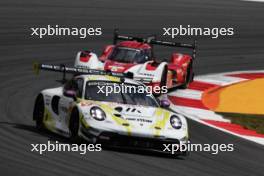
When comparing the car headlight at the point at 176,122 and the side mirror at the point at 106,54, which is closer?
the car headlight at the point at 176,122

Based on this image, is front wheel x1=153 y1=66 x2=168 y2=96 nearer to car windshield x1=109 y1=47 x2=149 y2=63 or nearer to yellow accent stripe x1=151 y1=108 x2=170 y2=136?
car windshield x1=109 y1=47 x2=149 y2=63

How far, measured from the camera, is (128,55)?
2136cm

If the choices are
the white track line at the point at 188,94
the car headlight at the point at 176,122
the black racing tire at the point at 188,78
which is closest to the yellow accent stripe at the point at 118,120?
the car headlight at the point at 176,122

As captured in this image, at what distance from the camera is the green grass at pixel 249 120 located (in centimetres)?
1686

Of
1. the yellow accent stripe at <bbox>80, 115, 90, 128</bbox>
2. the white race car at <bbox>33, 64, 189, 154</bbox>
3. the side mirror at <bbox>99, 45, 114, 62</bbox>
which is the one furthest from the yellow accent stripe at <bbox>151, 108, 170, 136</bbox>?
the side mirror at <bbox>99, 45, 114, 62</bbox>

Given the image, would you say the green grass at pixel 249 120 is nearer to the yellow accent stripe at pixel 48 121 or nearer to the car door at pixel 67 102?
the car door at pixel 67 102

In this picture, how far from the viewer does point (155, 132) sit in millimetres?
13578

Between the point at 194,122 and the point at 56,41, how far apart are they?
10.8 meters

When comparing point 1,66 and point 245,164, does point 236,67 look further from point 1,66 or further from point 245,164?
point 245,164

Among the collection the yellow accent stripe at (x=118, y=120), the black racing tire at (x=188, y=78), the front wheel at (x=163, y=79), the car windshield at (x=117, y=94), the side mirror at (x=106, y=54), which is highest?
the car windshield at (x=117, y=94)

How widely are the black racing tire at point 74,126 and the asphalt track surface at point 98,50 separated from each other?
422mm

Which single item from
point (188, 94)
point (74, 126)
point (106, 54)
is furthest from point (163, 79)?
point (74, 126)

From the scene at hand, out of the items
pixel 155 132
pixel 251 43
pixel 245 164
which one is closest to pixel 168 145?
pixel 155 132

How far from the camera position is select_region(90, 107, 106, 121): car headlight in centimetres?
1352
